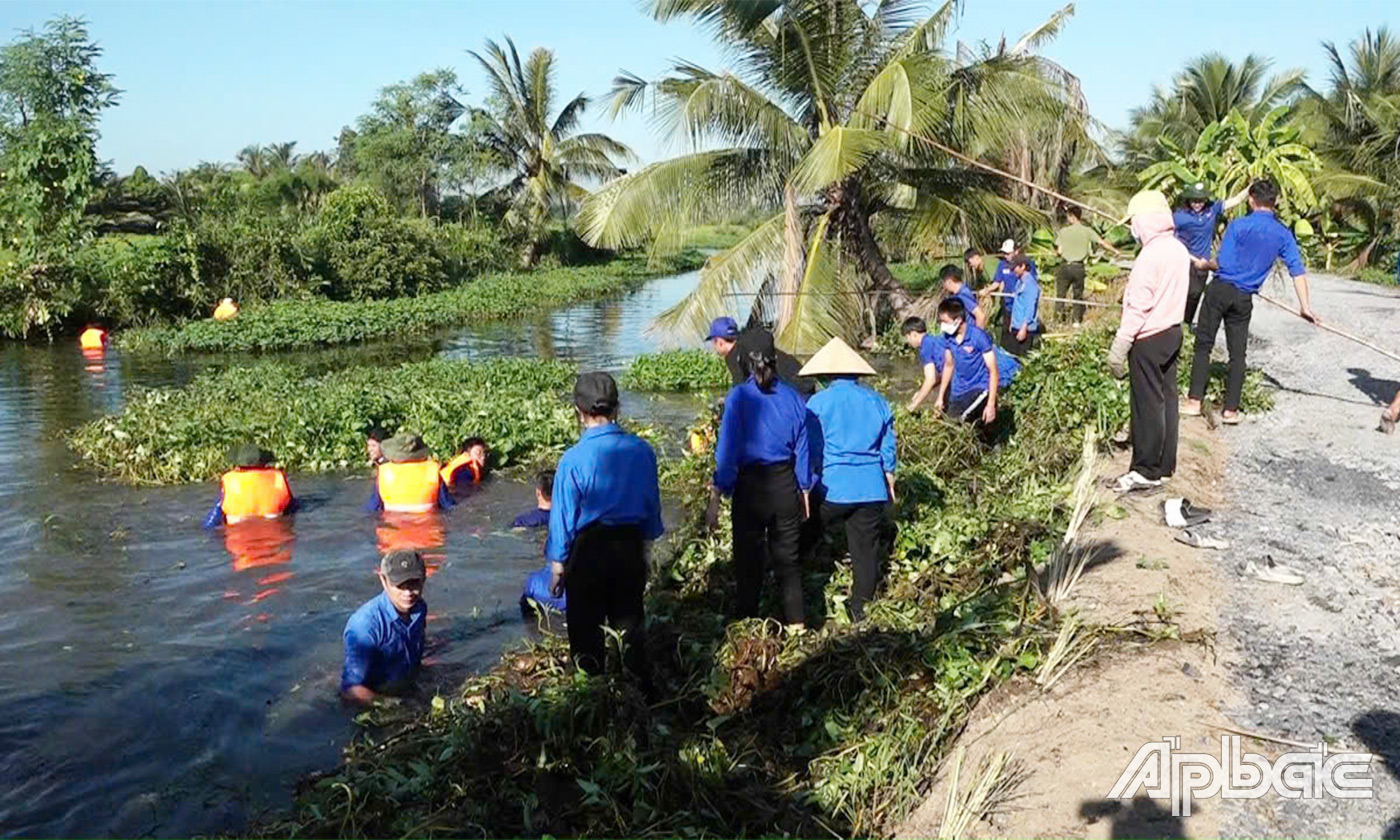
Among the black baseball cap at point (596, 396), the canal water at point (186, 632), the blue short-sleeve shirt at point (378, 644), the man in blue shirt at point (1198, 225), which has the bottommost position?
the canal water at point (186, 632)

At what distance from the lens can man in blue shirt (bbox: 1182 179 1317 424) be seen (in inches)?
333

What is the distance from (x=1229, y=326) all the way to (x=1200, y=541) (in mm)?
3314

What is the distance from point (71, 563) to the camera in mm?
9758

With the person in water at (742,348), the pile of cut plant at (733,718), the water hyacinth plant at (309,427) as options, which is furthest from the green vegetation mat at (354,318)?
the pile of cut plant at (733,718)

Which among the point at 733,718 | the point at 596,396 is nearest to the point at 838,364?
the point at 596,396

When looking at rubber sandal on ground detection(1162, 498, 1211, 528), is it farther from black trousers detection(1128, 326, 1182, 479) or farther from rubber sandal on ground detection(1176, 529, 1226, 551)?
black trousers detection(1128, 326, 1182, 479)

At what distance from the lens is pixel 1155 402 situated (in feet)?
23.6

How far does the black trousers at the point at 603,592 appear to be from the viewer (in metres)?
5.25

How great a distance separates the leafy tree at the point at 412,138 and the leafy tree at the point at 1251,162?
115 ft

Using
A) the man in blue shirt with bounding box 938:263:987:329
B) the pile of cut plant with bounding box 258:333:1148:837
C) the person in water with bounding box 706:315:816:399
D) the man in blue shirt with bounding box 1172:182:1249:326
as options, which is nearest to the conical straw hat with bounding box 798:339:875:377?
the person in water with bounding box 706:315:816:399

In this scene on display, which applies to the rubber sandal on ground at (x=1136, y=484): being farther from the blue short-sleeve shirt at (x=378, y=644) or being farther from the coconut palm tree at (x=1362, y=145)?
the coconut palm tree at (x=1362, y=145)

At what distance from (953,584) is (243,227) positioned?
2806cm

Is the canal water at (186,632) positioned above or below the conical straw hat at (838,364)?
below

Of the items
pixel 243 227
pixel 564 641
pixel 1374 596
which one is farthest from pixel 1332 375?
pixel 243 227
